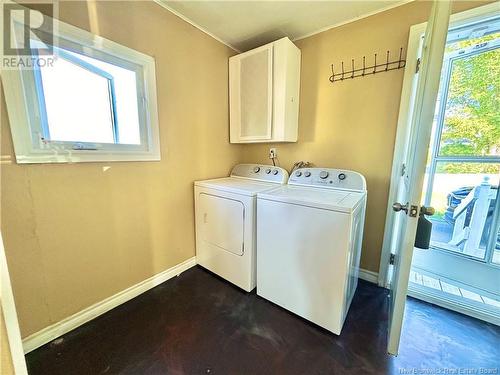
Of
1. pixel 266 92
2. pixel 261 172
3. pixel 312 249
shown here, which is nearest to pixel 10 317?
pixel 312 249

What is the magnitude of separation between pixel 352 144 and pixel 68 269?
7.98 ft

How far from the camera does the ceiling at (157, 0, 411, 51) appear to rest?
1605 mm

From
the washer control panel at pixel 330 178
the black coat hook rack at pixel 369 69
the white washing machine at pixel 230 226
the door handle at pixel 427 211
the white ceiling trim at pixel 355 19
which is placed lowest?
the white washing machine at pixel 230 226

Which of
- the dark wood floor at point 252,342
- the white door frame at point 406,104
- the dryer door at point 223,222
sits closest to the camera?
the dark wood floor at point 252,342

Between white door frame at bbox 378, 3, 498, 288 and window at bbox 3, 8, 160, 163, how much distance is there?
2.00 meters

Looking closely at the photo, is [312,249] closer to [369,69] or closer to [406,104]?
[406,104]

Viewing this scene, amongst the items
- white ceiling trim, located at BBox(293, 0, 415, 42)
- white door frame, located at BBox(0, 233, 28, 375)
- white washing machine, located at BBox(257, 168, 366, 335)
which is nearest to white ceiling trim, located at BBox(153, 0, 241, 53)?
white ceiling trim, located at BBox(293, 0, 415, 42)

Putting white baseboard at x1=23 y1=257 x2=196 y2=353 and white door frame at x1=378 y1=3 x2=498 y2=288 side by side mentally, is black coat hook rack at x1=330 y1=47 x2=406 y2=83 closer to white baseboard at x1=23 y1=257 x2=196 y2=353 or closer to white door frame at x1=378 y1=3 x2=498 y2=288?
white door frame at x1=378 y1=3 x2=498 y2=288

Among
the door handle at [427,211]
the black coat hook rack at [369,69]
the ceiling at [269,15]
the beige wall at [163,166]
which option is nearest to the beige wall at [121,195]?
the beige wall at [163,166]

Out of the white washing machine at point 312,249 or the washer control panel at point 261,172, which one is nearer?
the white washing machine at point 312,249

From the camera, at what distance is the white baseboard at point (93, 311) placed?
1.27m

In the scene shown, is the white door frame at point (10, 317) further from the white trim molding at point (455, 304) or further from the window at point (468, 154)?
the window at point (468, 154)

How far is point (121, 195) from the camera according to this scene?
61.7 inches

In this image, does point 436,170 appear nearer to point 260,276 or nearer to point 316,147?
point 316,147
